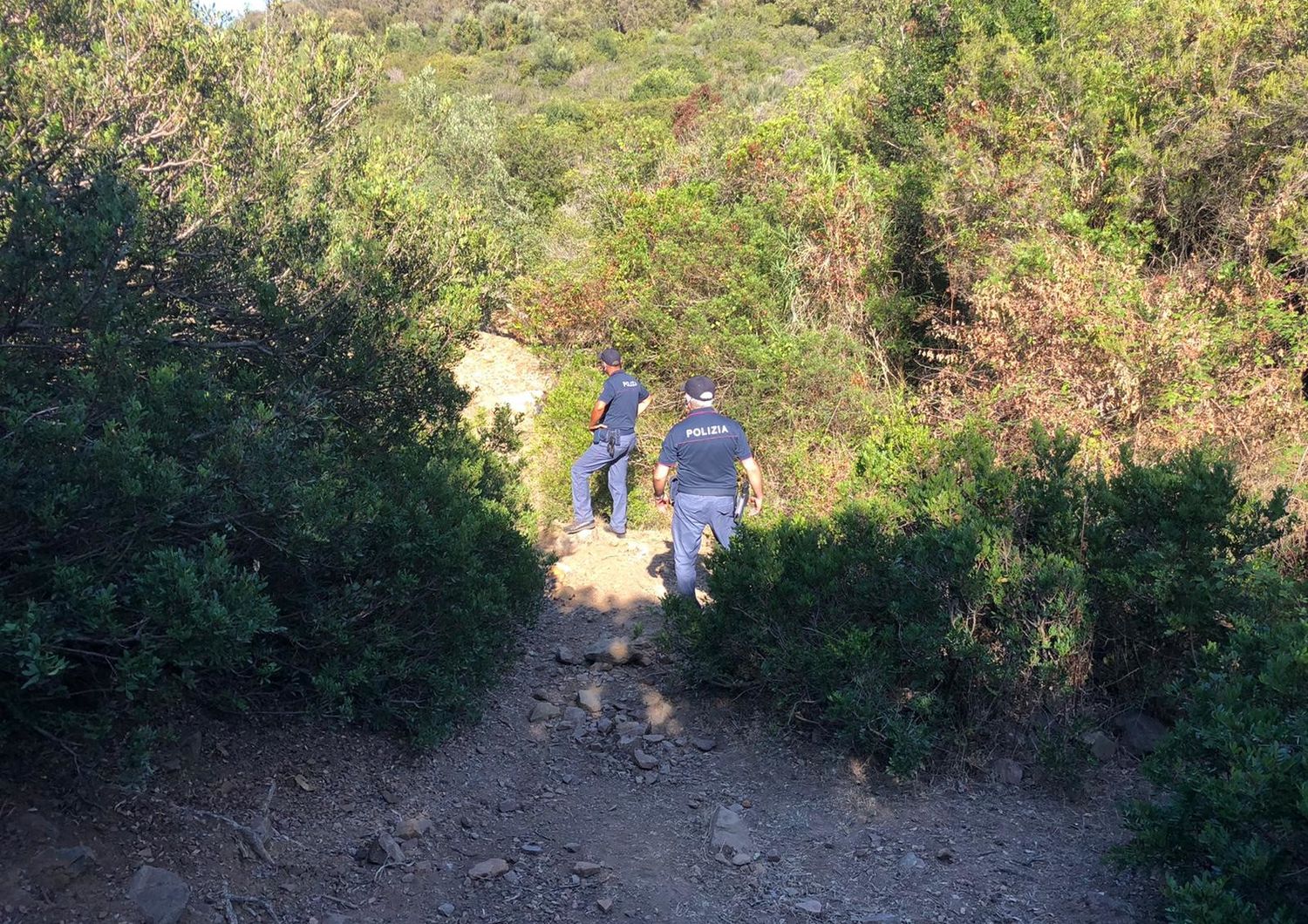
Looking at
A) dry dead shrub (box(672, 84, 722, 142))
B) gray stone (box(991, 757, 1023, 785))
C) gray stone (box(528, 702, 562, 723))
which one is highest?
dry dead shrub (box(672, 84, 722, 142))

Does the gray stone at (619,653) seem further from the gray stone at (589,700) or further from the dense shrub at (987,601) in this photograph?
the dense shrub at (987,601)

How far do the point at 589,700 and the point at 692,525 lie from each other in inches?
55.1

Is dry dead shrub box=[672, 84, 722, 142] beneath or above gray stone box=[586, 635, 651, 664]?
above

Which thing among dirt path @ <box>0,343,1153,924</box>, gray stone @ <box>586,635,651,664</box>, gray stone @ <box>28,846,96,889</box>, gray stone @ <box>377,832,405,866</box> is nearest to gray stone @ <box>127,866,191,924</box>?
dirt path @ <box>0,343,1153,924</box>

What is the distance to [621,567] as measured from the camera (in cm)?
896

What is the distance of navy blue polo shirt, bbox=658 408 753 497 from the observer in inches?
274

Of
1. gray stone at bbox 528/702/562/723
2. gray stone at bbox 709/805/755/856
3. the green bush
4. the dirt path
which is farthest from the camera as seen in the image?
gray stone at bbox 528/702/562/723

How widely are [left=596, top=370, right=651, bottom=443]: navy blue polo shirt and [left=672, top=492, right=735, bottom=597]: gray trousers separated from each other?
7.21ft

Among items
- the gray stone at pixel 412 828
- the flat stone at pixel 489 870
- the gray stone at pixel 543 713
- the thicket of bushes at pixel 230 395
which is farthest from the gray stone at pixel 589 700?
the flat stone at pixel 489 870

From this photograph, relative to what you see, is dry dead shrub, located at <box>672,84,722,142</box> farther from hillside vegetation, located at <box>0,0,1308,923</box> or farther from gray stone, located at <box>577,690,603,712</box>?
gray stone, located at <box>577,690,603,712</box>

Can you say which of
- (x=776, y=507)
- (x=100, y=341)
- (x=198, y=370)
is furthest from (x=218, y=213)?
(x=776, y=507)

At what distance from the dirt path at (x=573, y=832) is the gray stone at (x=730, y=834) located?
2 cm

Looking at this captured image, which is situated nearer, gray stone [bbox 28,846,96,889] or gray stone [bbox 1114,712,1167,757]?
gray stone [bbox 28,846,96,889]

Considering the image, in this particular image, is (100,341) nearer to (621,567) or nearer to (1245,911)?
(1245,911)
